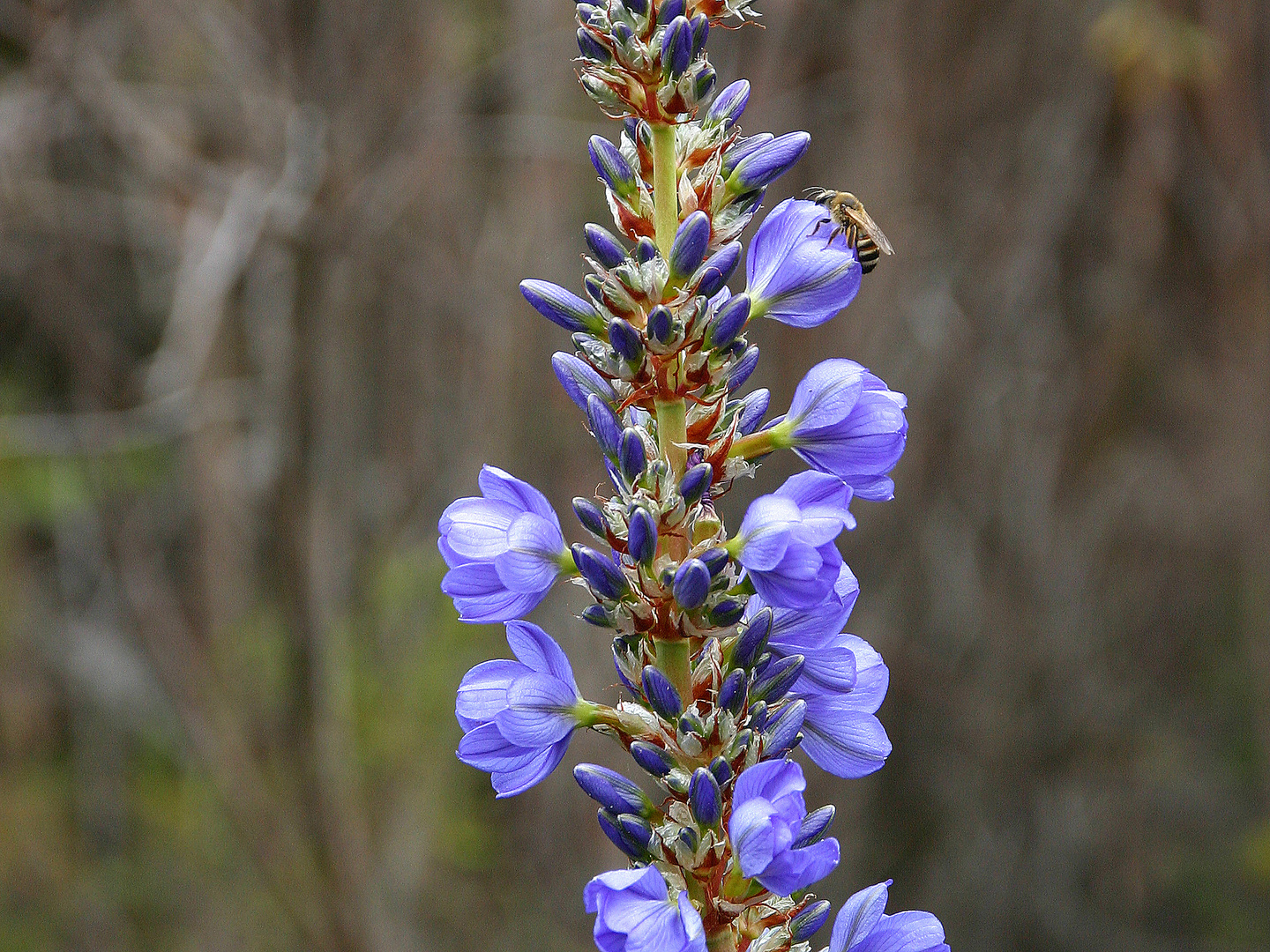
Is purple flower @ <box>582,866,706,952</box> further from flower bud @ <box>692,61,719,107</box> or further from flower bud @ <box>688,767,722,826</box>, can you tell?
flower bud @ <box>692,61,719,107</box>

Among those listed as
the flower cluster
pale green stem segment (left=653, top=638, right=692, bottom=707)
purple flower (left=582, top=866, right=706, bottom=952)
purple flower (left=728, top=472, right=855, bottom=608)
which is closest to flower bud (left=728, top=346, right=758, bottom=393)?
the flower cluster

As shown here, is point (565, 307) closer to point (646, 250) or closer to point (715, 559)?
point (646, 250)

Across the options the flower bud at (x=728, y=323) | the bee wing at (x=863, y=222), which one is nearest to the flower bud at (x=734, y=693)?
the flower bud at (x=728, y=323)

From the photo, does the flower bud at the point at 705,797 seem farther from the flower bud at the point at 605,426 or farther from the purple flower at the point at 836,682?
the flower bud at the point at 605,426

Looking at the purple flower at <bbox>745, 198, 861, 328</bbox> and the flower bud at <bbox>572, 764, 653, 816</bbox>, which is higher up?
the purple flower at <bbox>745, 198, 861, 328</bbox>

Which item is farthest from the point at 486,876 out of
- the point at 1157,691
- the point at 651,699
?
the point at 651,699
